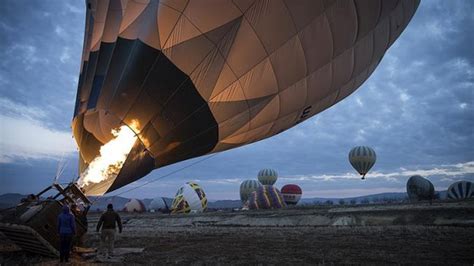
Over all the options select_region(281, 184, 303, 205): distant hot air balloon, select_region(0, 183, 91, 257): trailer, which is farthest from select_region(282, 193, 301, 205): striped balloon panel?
select_region(0, 183, 91, 257): trailer

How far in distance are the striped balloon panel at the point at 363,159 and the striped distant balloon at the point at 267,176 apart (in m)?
17.3

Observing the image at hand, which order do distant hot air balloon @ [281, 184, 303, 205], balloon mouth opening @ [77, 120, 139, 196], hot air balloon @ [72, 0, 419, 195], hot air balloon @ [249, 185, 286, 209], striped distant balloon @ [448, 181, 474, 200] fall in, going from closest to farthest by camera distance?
hot air balloon @ [72, 0, 419, 195] < balloon mouth opening @ [77, 120, 139, 196] < hot air balloon @ [249, 185, 286, 209] < striped distant balloon @ [448, 181, 474, 200] < distant hot air balloon @ [281, 184, 303, 205]

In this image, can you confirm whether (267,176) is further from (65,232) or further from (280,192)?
(65,232)

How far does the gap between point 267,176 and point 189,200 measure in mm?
24436

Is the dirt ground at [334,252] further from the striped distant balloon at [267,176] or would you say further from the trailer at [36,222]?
the striped distant balloon at [267,176]

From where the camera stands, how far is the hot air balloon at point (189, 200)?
4209 cm

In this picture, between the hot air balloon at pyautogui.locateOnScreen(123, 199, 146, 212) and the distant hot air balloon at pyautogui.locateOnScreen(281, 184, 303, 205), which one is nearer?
the distant hot air balloon at pyautogui.locateOnScreen(281, 184, 303, 205)

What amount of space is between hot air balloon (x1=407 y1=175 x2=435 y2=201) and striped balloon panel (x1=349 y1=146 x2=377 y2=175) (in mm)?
6307

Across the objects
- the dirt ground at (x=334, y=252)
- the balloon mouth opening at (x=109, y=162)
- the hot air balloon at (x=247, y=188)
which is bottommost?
the dirt ground at (x=334, y=252)

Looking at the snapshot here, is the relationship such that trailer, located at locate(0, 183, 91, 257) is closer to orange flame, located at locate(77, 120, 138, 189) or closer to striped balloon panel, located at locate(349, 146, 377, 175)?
orange flame, located at locate(77, 120, 138, 189)

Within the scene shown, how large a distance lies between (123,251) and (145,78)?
14.2ft

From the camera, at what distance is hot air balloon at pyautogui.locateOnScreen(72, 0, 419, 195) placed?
28.6ft

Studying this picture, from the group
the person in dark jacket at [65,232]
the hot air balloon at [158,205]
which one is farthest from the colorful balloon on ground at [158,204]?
the person in dark jacket at [65,232]

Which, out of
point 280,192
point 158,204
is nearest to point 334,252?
point 280,192
